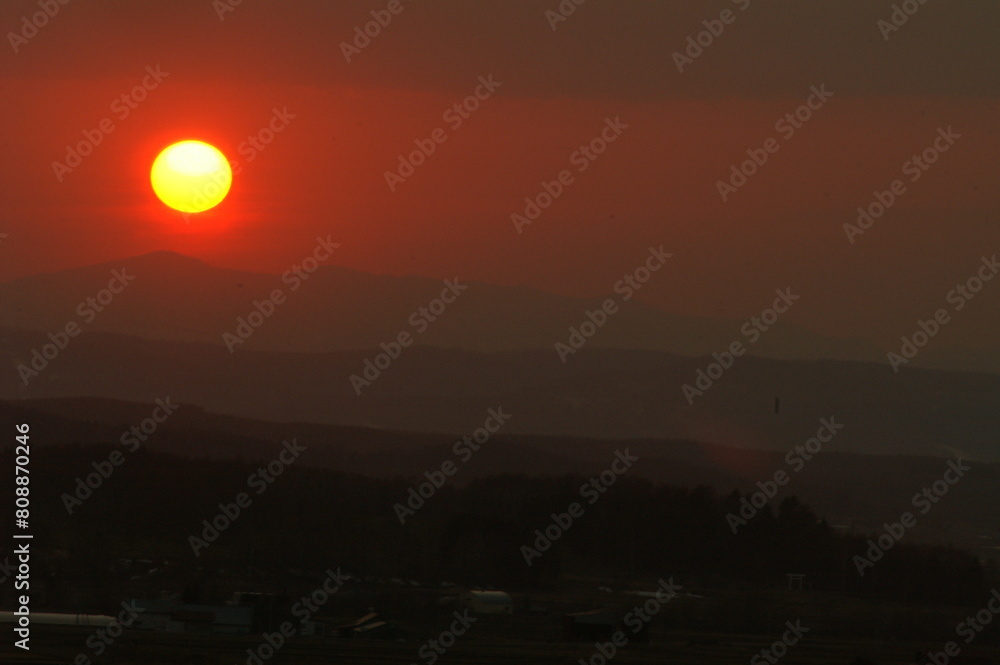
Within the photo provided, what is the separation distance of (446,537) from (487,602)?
5.22 meters

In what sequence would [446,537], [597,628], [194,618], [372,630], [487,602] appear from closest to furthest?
[194,618] → [372,630] → [597,628] → [487,602] → [446,537]

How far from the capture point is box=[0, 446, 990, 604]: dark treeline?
28250 mm

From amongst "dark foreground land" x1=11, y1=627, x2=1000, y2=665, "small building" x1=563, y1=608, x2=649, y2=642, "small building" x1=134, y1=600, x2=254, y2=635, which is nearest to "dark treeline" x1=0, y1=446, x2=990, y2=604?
"small building" x1=134, y1=600, x2=254, y2=635

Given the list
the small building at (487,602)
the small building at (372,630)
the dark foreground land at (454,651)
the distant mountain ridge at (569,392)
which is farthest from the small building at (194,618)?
the distant mountain ridge at (569,392)

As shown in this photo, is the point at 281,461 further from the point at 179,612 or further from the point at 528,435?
the point at 179,612

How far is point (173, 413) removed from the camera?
50.7 metres

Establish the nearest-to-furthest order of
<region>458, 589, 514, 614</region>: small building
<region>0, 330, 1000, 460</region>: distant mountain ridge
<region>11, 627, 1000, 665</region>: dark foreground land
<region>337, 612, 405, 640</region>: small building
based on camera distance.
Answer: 1. <region>11, 627, 1000, 665</region>: dark foreground land
2. <region>337, 612, 405, 640</region>: small building
3. <region>458, 589, 514, 614</region>: small building
4. <region>0, 330, 1000, 460</region>: distant mountain ridge

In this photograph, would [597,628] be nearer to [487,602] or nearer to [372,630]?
[487,602]

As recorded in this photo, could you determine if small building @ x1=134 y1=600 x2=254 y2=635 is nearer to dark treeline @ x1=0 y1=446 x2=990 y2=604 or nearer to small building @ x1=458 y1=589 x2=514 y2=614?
dark treeline @ x1=0 y1=446 x2=990 y2=604

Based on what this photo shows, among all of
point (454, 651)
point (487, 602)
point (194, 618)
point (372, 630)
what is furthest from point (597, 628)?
point (194, 618)

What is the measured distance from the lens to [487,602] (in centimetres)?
2500

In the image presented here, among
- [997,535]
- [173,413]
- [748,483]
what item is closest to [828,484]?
[748,483]

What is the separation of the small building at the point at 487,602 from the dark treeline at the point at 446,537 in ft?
6.01

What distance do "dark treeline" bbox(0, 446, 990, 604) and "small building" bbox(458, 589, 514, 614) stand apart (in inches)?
72.1
